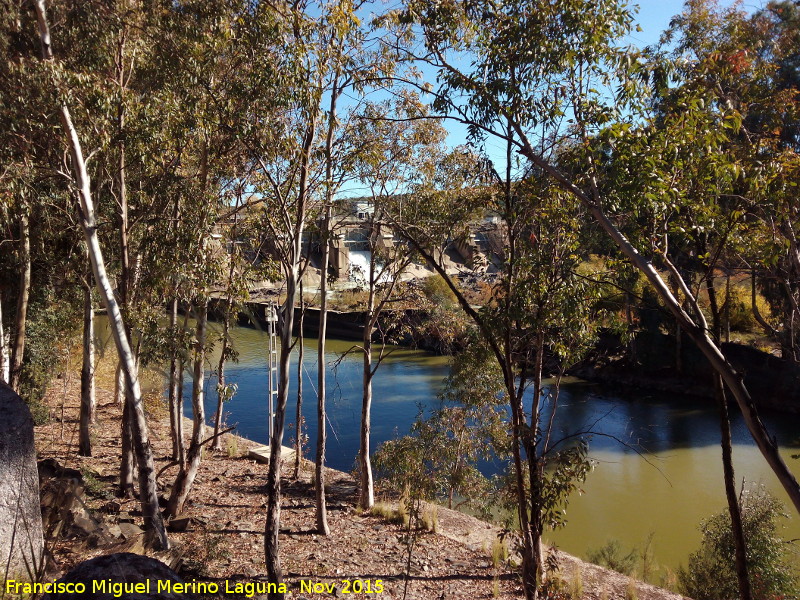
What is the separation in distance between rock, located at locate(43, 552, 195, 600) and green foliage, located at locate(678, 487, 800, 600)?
622cm

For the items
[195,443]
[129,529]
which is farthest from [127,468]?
[129,529]

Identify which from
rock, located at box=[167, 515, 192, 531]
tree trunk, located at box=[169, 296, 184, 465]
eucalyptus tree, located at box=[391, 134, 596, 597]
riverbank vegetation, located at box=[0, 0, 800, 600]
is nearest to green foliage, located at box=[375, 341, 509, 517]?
riverbank vegetation, located at box=[0, 0, 800, 600]

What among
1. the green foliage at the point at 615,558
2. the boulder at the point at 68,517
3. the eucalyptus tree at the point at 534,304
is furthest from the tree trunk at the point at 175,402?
the green foliage at the point at 615,558

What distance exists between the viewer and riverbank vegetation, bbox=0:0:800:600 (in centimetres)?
411

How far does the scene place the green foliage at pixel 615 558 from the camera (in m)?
8.19

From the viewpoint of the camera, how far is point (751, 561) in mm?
6379

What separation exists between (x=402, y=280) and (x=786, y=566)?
6.19m

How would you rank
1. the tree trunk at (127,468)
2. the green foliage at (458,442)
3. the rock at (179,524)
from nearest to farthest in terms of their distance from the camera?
the rock at (179,524), the tree trunk at (127,468), the green foliage at (458,442)

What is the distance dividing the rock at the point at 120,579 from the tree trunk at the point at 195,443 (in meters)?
4.26

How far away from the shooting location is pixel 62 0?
20.5ft

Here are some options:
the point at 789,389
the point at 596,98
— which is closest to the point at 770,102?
the point at 596,98

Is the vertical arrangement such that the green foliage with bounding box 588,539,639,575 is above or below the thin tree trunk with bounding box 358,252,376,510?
below

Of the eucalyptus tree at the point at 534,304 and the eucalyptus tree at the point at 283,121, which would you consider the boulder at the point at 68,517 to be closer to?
the eucalyptus tree at the point at 283,121

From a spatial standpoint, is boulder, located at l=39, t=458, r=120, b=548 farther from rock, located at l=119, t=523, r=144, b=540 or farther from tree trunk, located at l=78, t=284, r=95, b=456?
tree trunk, located at l=78, t=284, r=95, b=456
